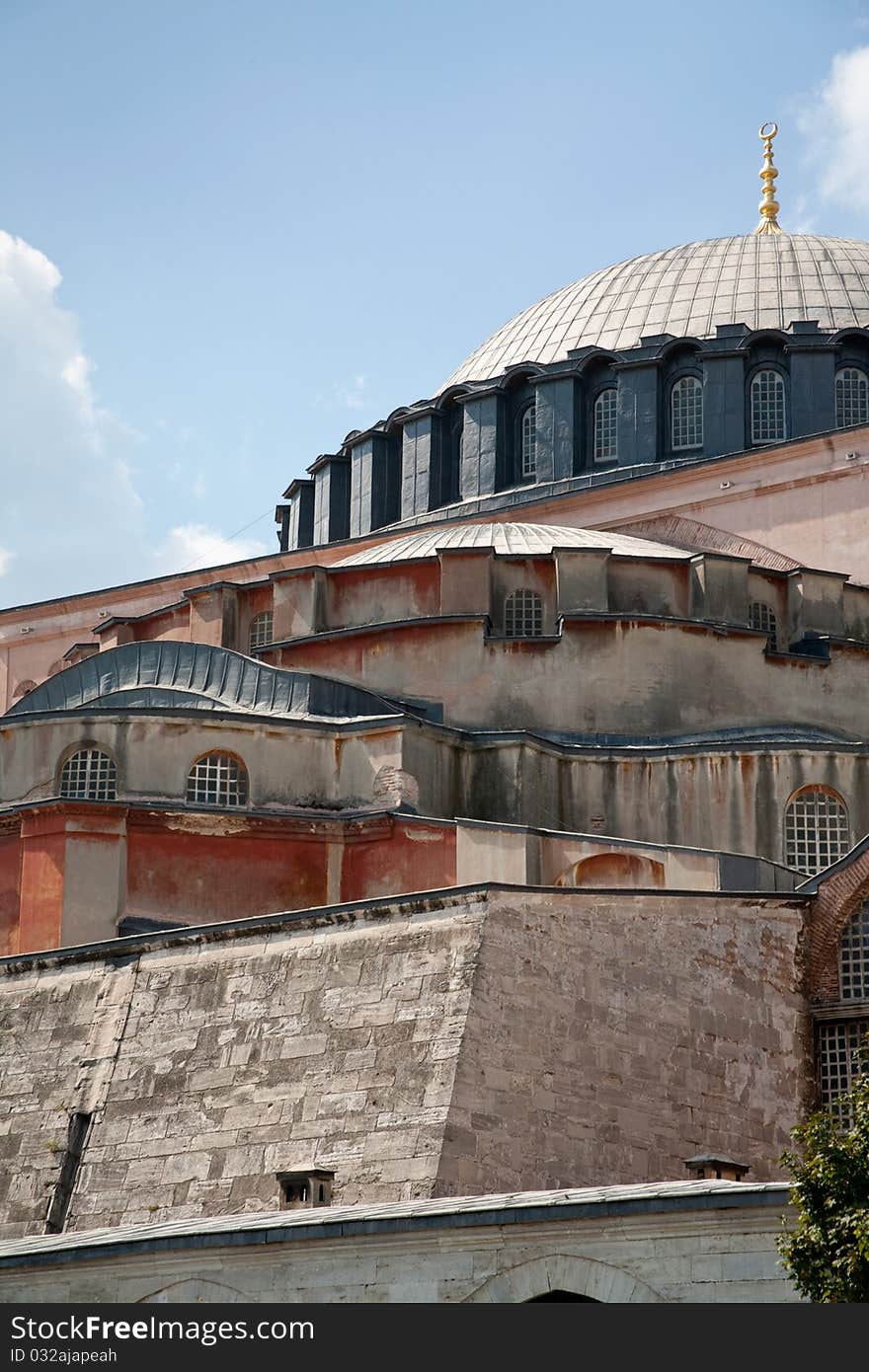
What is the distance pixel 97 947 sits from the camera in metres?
24.3

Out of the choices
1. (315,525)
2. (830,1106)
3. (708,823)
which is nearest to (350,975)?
(830,1106)

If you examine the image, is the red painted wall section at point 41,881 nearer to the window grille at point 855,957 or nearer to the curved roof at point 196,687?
the curved roof at point 196,687

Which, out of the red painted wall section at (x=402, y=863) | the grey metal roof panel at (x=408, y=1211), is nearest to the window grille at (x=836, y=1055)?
the red painted wall section at (x=402, y=863)

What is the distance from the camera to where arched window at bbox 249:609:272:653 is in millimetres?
33156

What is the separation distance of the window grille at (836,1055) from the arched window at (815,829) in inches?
178

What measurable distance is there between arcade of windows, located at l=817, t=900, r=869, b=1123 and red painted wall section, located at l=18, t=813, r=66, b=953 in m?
8.13

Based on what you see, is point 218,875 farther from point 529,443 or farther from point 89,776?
point 529,443

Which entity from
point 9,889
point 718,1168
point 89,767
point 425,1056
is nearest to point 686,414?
point 89,767

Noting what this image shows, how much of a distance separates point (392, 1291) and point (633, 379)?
73.5ft

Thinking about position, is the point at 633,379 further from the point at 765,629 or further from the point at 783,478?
the point at 765,629

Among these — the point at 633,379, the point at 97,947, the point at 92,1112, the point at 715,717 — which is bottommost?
the point at 92,1112

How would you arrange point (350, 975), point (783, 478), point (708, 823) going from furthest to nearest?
1. point (783, 478)
2. point (708, 823)
3. point (350, 975)

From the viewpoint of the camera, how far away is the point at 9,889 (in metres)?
26.6

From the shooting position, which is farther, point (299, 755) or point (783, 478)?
point (783, 478)
